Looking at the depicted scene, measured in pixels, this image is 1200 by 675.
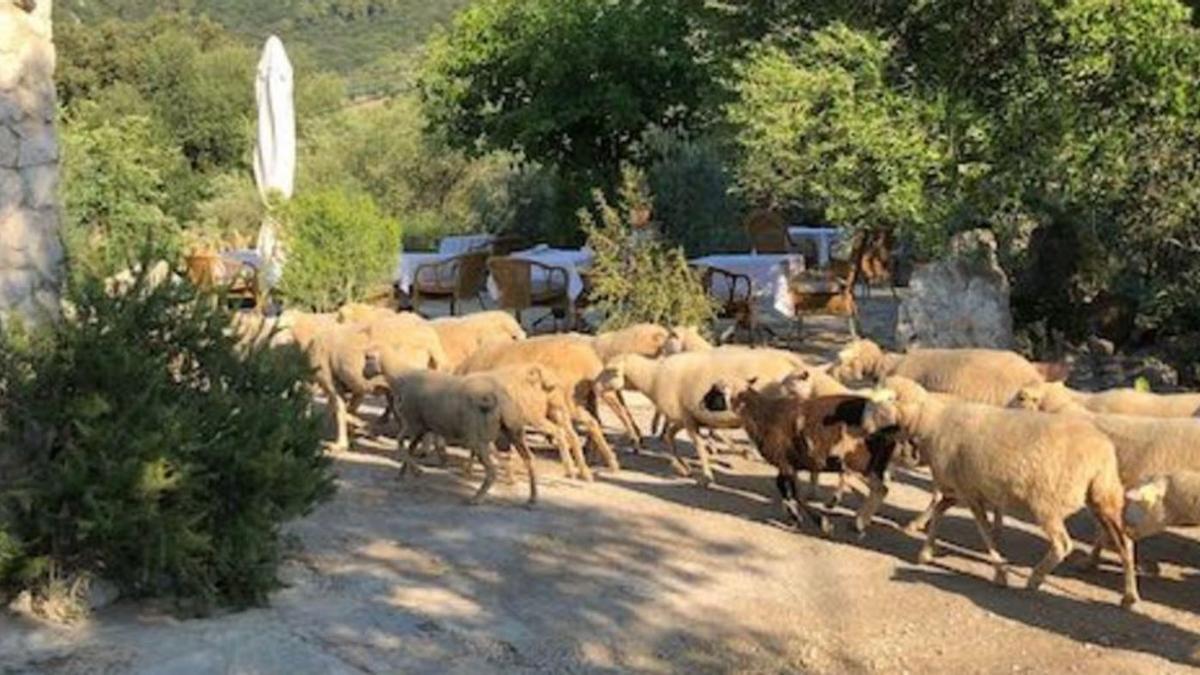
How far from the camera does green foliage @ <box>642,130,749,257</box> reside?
2011cm

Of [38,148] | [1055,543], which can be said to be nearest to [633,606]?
[1055,543]

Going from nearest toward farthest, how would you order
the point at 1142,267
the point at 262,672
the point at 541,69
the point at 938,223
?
the point at 262,672 → the point at 938,223 → the point at 1142,267 → the point at 541,69

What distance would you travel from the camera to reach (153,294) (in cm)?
620

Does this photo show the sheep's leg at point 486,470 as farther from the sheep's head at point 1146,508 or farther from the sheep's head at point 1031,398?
the sheep's head at point 1146,508

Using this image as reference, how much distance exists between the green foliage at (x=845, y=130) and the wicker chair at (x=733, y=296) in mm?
1800

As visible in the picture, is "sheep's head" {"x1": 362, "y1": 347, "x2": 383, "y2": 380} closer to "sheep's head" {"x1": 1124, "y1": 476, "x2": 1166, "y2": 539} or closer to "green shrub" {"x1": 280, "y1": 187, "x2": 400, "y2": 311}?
"sheep's head" {"x1": 1124, "y1": 476, "x2": 1166, "y2": 539}

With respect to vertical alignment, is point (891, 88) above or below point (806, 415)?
above

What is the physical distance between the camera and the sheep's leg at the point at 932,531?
718 centimetres

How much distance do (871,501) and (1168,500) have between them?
6.10 ft

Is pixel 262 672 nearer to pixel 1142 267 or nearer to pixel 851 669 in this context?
pixel 851 669

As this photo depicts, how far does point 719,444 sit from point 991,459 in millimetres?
3569

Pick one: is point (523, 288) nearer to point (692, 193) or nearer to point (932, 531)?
point (692, 193)

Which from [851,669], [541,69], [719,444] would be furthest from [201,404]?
[541,69]

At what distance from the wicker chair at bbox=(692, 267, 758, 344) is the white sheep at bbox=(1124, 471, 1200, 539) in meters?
7.85
